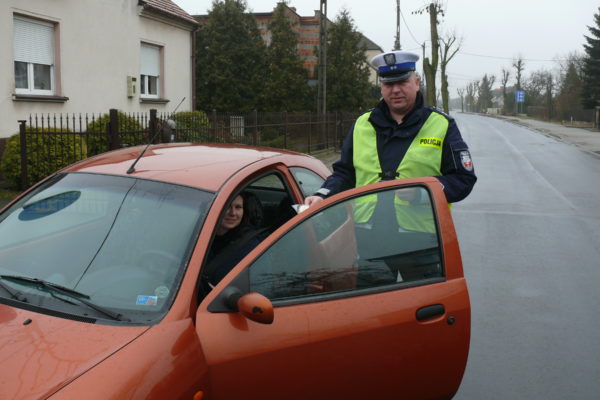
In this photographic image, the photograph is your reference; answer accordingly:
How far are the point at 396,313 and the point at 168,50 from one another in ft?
62.6

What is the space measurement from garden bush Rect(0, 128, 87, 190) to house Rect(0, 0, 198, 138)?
1656mm

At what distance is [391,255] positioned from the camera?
9.37ft

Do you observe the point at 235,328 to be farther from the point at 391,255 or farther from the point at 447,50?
the point at 447,50

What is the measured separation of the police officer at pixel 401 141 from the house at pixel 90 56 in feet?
37.3

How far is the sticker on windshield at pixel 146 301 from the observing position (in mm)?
2506

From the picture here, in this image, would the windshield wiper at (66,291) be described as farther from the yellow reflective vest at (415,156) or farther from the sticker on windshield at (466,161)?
the sticker on windshield at (466,161)

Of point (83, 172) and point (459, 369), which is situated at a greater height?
point (83, 172)

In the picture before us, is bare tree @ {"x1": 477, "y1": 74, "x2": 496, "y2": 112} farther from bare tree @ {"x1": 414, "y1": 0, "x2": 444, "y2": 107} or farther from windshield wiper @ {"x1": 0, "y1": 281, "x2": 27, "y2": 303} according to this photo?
windshield wiper @ {"x1": 0, "y1": 281, "x2": 27, "y2": 303}

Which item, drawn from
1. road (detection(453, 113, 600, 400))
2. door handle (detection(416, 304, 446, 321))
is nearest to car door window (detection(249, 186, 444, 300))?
door handle (detection(416, 304, 446, 321))

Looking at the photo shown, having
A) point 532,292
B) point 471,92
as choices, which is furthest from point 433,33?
point 471,92

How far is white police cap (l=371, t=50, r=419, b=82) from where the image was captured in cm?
349

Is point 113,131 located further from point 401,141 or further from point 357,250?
point 357,250

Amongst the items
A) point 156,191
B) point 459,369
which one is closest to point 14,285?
point 156,191

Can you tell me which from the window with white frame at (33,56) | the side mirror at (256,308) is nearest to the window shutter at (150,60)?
the window with white frame at (33,56)
